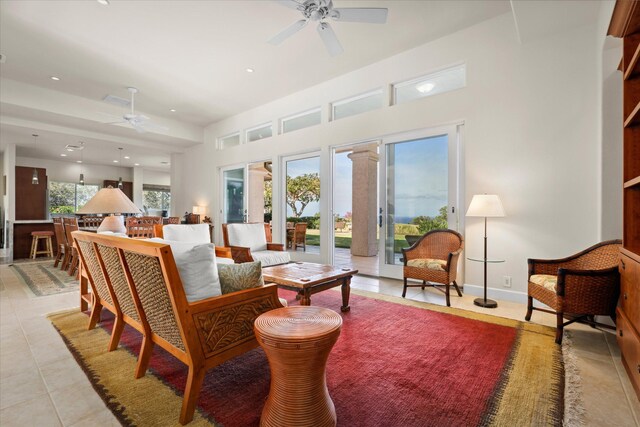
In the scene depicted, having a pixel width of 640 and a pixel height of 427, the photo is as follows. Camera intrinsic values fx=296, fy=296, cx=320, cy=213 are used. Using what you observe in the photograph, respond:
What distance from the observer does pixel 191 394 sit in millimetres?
1480

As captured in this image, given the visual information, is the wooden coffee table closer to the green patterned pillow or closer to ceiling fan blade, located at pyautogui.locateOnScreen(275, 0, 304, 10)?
the green patterned pillow

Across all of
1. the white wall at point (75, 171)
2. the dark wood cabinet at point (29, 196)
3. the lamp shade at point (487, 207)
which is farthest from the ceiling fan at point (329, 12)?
the white wall at point (75, 171)

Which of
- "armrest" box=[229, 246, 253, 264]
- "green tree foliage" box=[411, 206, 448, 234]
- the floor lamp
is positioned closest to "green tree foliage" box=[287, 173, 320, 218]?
"green tree foliage" box=[411, 206, 448, 234]

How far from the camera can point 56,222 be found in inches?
223

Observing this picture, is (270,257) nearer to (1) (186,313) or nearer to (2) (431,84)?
(1) (186,313)

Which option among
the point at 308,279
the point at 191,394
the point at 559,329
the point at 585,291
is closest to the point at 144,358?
the point at 191,394

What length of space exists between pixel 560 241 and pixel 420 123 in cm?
227

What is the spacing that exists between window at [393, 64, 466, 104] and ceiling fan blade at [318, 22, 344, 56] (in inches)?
63.4

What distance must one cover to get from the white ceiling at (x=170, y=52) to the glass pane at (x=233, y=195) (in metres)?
1.62

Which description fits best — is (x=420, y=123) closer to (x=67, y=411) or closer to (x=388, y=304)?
(x=388, y=304)

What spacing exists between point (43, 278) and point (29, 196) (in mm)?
6381

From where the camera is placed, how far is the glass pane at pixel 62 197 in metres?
11.0

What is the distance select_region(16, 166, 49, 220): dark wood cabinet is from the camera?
29.0 feet

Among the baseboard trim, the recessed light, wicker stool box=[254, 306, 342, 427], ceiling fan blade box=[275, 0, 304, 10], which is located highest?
ceiling fan blade box=[275, 0, 304, 10]
